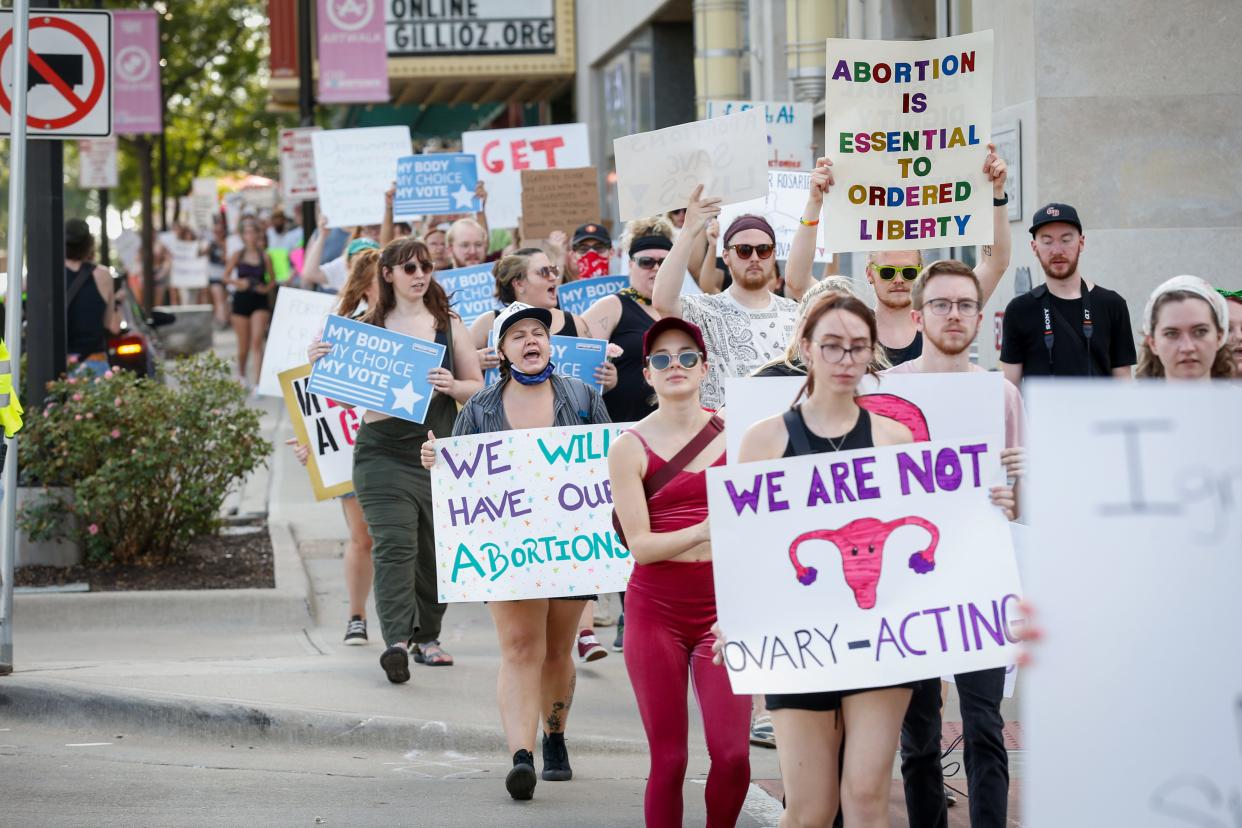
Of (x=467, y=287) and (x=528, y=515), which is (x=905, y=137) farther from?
(x=467, y=287)

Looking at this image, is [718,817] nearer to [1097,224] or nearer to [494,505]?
[494,505]

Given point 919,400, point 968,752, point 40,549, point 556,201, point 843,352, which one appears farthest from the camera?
point 556,201

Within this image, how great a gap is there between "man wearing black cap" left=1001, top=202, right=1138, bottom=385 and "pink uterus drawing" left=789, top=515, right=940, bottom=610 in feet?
8.85

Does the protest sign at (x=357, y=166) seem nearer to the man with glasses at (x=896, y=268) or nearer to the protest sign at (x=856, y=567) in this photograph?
the man with glasses at (x=896, y=268)

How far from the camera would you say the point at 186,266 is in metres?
36.5

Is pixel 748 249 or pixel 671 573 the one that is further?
pixel 748 249

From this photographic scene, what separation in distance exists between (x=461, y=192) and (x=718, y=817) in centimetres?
821

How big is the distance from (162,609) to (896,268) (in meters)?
5.24

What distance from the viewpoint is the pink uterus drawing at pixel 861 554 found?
4777 millimetres

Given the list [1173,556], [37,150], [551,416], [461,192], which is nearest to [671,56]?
[461,192]

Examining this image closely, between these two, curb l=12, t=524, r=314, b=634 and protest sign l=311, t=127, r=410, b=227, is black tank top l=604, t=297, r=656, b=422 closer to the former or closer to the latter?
curb l=12, t=524, r=314, b=634

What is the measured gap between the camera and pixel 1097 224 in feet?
33.5

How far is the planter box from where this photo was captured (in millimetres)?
11016

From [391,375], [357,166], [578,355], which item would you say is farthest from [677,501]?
[357,166]
